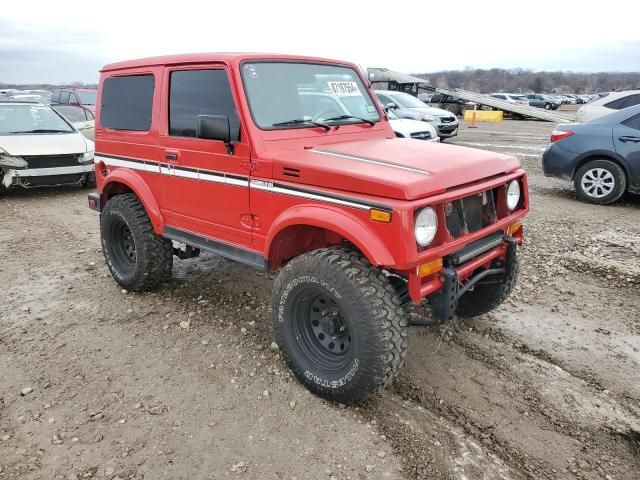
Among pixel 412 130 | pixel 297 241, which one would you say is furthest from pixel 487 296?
pixel 412 130

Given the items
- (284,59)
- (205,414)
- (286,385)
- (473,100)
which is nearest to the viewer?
(205,414)

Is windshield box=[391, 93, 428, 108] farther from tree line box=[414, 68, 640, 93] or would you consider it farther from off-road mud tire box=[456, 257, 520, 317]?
tree line box=[414, 68, 640, 93]

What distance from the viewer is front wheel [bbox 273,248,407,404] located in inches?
113

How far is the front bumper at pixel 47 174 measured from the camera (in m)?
8.39

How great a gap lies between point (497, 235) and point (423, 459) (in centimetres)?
159

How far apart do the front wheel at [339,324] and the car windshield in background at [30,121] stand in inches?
316

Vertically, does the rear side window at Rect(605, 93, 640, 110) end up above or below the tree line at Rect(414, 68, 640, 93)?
below

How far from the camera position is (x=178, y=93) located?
398 cm

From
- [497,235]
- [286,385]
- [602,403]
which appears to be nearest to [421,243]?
[497,235]

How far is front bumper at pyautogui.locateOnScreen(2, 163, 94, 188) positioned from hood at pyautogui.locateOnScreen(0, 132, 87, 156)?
28 centimetres

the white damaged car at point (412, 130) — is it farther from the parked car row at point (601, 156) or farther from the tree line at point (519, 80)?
the tree line at point (519, 80)

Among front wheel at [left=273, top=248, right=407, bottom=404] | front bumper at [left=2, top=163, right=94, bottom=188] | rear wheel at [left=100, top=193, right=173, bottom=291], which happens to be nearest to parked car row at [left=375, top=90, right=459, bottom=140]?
front bumper at [left=2, top=163, right=94, bottom=188]

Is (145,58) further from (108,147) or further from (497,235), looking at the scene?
(497,235)

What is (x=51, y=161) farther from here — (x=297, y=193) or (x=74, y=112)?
(x=297, y=193)
